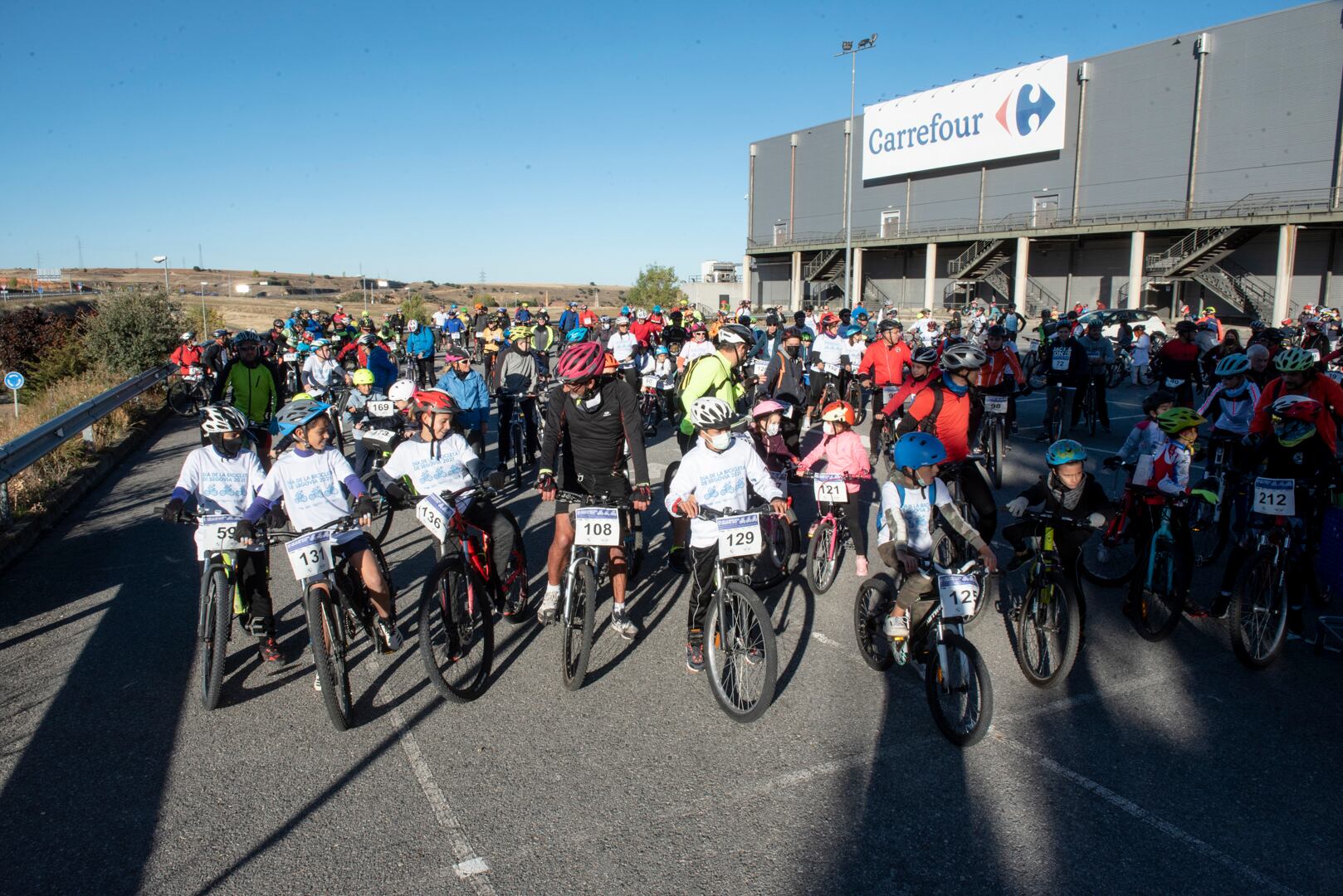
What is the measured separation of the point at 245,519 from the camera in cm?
546

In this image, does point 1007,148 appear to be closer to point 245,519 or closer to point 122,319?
point 122,319

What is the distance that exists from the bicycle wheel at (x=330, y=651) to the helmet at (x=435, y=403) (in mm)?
1594

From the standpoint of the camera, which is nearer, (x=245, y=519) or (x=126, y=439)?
(x=245, y=519)

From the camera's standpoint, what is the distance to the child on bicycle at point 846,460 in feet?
24.7

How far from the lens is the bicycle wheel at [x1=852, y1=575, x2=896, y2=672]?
5.61 metres

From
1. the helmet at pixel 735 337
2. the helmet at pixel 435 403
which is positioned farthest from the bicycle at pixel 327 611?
the helmet at pixel 735 337

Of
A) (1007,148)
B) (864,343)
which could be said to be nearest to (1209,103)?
(1007,148)

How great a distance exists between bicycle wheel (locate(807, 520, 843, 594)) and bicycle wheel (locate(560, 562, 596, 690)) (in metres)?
2.50

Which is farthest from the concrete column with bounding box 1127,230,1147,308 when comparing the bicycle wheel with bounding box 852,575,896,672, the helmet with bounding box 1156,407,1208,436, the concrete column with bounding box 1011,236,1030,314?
the bicycle wheel with bounding box 852,575,896,672

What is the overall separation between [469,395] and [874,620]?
19.2 feet

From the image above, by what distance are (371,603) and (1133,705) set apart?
4623mm

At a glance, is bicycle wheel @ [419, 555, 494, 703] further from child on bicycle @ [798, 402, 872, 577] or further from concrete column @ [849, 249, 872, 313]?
concrete column @ [849, 249, 872, 313]

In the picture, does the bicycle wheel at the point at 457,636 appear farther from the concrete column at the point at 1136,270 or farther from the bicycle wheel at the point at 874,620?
the concrete column at the point at 1136,270

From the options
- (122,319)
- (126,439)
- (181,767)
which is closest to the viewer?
(181,767)
